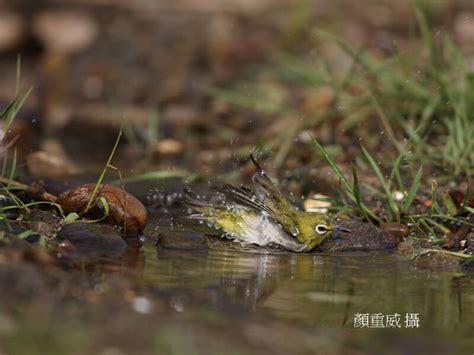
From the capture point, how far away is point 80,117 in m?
9.25

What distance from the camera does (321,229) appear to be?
5.21 metres

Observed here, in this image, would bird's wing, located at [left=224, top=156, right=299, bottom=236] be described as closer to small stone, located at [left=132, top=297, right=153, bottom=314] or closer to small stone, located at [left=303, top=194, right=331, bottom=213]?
small stone, located at [left=303, top=194, right=331, bottom=213]

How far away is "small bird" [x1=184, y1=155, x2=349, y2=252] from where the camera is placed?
5.22m

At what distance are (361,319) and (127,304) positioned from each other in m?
0.93

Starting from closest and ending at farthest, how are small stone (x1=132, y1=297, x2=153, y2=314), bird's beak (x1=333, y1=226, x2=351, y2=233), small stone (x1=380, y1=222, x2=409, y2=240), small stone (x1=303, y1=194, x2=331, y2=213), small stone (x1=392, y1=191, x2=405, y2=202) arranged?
small stone (x1=132, y1=297, x2=153, y2=314), bird's beak (x1=333, y1=226, x2=351, y2=233), small stone (x1=380, y1=222, x2=409, y2=240), small stone (x1=392, y1=191, x2=405, y2=202), small stone (x1=303, y1=194, x2=331, y2=213)

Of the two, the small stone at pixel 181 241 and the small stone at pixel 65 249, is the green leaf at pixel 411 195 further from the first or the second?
the small stone at pixel 65 249

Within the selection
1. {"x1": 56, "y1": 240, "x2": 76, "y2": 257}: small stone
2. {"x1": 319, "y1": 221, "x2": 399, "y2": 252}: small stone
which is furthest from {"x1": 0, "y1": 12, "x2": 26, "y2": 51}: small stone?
{"x1": 56, "y1": 240, "x2": 76, "y2": 257}: small stone

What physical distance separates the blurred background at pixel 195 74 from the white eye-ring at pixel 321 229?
1910mm

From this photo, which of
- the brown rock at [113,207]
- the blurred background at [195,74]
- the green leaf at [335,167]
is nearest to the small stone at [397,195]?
the green leaf at [335,167]

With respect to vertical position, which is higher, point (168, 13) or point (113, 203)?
point (168, 13)

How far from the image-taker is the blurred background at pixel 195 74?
298 inches

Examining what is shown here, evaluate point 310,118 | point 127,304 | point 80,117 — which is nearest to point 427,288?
point 127,304

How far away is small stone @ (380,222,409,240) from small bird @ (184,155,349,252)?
0.39 meters

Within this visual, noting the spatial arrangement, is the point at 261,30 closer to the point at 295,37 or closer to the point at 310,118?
the point at 295,37
